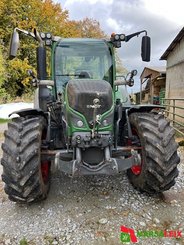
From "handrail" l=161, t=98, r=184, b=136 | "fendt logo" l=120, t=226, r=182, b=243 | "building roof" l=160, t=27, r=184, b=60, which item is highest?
"building roof" l=160, t=27, r=184, b=60

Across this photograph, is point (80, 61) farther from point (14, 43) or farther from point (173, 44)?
point (173, 44)

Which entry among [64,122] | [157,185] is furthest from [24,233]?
[157,185]

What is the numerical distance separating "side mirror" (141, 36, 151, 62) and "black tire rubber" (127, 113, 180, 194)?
1.27 metres

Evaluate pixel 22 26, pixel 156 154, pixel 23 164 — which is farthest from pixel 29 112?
pixel 22 26

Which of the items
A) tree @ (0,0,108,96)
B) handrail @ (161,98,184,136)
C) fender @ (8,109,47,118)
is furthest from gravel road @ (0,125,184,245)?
tree @ (0,0,108,96)

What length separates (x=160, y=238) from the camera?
8.27 ft

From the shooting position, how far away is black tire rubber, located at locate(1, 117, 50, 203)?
2785 mm

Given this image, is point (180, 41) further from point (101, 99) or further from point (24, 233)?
point (24, 233)

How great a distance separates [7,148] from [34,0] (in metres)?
19.7

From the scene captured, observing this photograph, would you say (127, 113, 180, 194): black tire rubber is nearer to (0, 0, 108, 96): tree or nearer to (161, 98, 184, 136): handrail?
(161, 98, 184, 136): handrail

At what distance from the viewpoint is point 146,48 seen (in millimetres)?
4004

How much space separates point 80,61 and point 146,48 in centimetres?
104

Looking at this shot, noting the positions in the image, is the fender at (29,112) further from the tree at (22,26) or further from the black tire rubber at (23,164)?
the tree at (22,26)

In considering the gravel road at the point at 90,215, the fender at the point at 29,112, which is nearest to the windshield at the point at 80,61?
the fender at the point at 29,112
